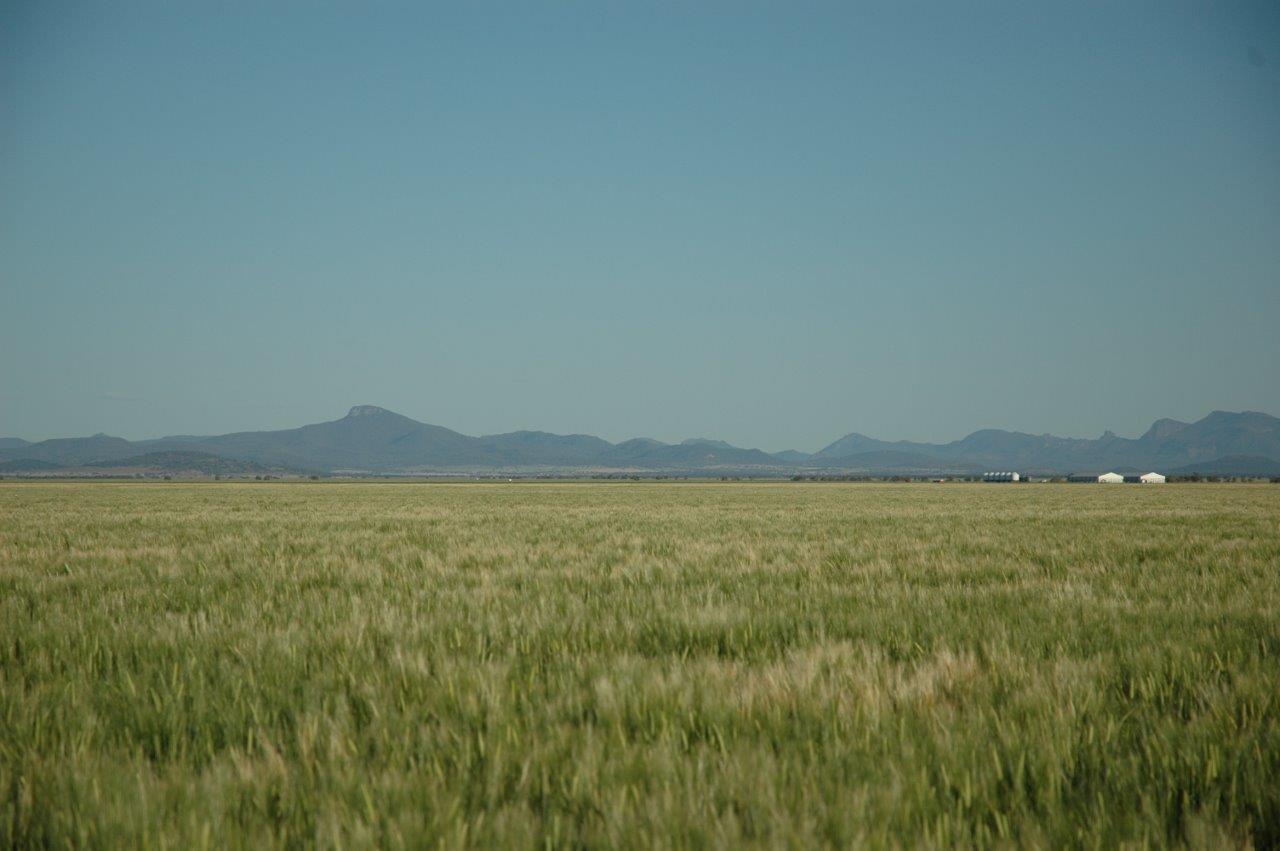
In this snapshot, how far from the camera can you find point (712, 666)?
3.96 m

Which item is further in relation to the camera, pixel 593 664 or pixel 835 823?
pixel 593 664

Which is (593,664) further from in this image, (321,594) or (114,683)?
(321,594)

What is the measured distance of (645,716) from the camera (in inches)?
130

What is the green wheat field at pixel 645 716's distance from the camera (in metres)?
2.29

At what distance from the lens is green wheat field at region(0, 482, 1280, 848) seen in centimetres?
229

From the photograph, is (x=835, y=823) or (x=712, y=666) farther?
(x=712, y=666)

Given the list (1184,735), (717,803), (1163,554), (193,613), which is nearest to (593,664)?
(717,803)

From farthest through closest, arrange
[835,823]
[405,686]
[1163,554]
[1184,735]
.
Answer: [1163,554], [405,686], [1184,735], [835,823]

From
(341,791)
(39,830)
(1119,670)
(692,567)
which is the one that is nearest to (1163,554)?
(692,567)

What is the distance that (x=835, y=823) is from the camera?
2238 millimetres

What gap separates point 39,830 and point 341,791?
0.87m

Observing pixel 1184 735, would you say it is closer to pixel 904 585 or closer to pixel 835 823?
pixel 835 823

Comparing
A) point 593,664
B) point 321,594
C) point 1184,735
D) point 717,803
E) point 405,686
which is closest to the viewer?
point 717,803

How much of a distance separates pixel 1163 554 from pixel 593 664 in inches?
393
